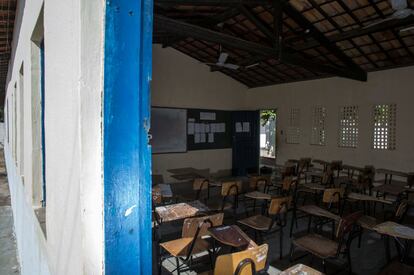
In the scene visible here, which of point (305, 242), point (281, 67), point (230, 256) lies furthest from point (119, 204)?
point (281, 67)

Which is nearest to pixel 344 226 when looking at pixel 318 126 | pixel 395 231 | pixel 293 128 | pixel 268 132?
pixel 395 231

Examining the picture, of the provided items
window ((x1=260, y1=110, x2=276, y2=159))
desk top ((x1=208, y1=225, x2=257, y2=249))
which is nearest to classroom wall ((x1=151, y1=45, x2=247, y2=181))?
window ((x1=260, y1=110, x2=276, y2=159))

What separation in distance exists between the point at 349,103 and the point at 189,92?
4801mm

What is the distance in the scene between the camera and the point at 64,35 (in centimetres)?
86

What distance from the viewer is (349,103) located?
7723 mm

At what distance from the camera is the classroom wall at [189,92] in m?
8.56

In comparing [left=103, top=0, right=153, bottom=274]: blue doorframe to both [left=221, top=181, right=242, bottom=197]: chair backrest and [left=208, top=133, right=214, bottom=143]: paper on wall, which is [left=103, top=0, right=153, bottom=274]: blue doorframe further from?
[left=208, top=133, right=214, bottom=143]: paper on wall

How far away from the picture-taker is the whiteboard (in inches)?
331

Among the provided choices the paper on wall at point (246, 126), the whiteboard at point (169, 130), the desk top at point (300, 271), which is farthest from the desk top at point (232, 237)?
the paper on wall at point (246, 126)

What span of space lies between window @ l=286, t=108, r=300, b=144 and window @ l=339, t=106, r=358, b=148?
1.43 meters

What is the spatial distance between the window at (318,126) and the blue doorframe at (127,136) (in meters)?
8.41

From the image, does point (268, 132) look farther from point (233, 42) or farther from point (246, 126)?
point (233, 42)

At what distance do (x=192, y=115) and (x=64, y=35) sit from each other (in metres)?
8.38

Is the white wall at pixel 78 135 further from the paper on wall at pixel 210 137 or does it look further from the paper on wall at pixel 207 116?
the paper on wall at pixel 210 137
